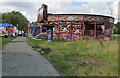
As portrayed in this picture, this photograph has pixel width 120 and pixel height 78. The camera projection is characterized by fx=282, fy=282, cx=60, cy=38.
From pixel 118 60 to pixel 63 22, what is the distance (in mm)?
33296

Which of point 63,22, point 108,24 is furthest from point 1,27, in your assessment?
point 108,24

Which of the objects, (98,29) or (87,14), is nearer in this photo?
(87,14)

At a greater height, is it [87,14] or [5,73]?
[87,14]

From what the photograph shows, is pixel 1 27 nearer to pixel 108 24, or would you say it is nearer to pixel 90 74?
pixel 108 24

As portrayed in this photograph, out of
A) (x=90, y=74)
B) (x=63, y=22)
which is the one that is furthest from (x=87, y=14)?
(x=90, y=74)

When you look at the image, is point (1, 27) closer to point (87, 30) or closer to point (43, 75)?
point (87, 30)

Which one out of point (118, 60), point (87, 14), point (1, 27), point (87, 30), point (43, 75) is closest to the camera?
point (43, 75)

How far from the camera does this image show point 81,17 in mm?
45375

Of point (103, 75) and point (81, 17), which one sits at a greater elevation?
point (81, 17)

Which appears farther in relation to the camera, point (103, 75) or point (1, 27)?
point (1, 27)

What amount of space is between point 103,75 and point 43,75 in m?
2.19

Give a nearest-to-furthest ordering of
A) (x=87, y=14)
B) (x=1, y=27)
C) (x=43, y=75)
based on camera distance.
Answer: (x=43, y=75), (x=87, y=14), (x=1, y=27)

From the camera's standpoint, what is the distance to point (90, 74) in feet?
32.1

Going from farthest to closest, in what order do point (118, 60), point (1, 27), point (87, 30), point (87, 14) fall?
point (1, 27) → point (87, 30) → point (87, 14) → point (118, 60)
